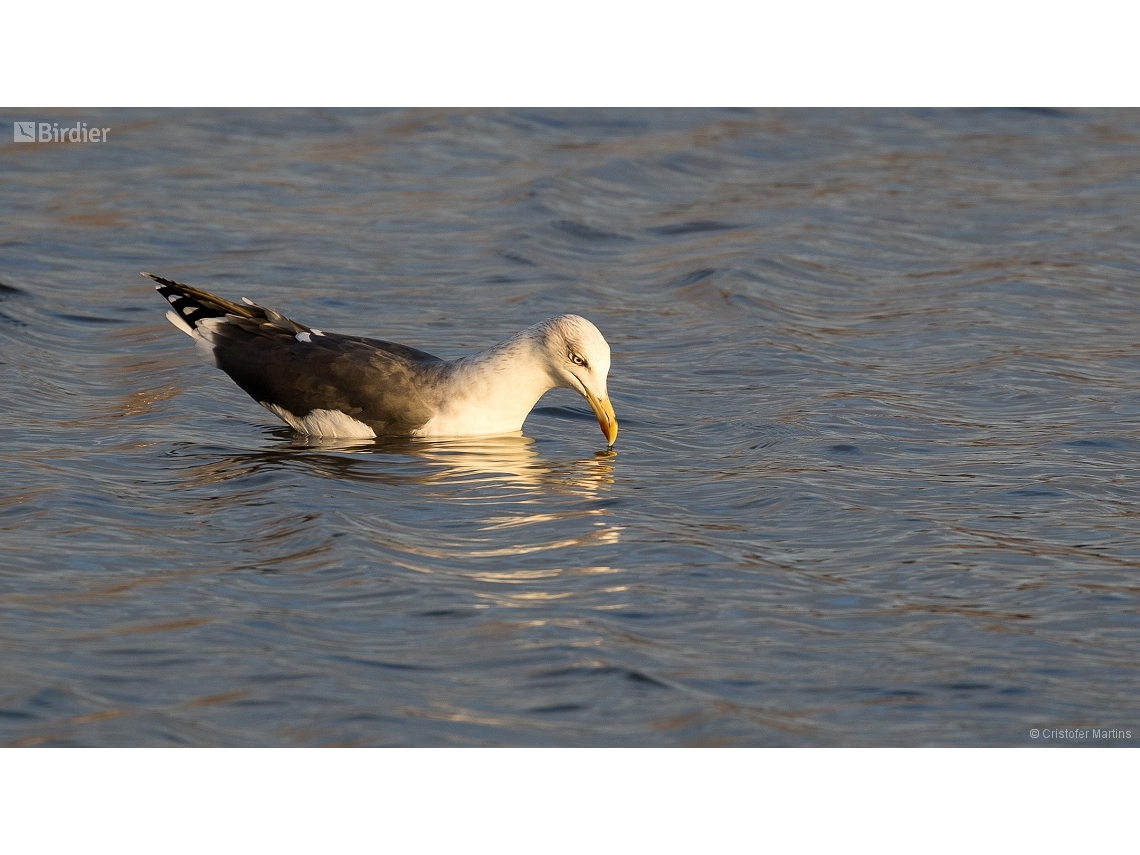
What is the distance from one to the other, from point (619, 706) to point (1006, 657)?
1.93 metres

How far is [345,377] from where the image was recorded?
1063 centimetres

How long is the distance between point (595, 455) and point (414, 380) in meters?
1.31

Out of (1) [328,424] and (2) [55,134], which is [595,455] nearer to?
(1) [328,424]

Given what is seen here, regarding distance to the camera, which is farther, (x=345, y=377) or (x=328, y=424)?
(x=328, y=424)

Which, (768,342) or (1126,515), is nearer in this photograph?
(1126,515)

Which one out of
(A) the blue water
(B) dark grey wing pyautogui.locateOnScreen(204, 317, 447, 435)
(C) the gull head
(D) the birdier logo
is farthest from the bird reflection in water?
(D) the birdier logo

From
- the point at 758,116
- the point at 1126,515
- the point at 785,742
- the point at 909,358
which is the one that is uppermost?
the point at 758,116

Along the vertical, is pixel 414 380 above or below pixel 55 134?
below

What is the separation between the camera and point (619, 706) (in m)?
6.91

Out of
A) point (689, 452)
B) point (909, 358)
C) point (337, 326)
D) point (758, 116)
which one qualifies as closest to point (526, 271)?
point (337, 326)

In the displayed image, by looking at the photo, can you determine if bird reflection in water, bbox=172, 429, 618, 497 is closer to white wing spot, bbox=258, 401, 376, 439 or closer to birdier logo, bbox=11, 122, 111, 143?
white wing spot, bbox=258, 401, 376, 439

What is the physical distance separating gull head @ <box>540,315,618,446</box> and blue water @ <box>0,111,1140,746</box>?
0.38 m

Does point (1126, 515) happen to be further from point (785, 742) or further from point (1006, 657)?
point (785, 742)

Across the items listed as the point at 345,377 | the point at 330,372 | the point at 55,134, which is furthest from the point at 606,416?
the point at 55,134
